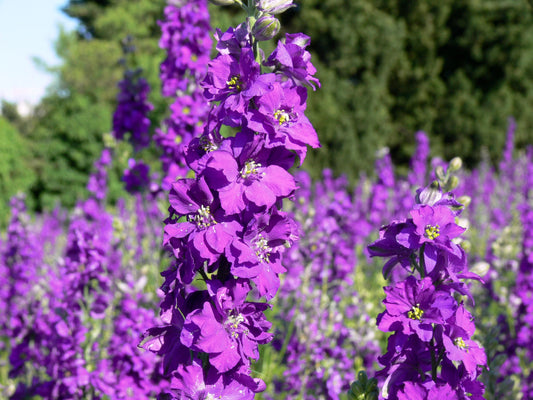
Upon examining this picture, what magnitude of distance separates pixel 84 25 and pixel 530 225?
81.3 ft

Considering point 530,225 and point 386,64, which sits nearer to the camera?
point 530,225

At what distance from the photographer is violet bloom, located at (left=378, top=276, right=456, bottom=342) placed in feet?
4.71

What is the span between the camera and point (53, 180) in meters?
16.1

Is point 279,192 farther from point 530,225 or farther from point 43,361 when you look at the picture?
point 530,225

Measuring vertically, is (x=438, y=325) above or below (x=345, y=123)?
above

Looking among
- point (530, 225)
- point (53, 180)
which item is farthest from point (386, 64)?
point (530, 225)

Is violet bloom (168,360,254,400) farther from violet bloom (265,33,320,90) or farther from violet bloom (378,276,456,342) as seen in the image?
violet bloom (265,33,320,90)

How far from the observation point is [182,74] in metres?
4.17

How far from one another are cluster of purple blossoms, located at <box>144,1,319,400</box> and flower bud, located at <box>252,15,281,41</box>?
0.03 meters

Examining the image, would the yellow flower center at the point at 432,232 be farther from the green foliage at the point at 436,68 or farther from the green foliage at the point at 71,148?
the green foliage at the point at 71,148

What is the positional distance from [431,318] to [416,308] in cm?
5

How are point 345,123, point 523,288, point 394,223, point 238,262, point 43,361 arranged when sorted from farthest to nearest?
point 345,123, point 523,288, point 43,361, point 394,223, point 238,262

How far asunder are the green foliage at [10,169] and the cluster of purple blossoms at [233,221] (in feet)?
40.3

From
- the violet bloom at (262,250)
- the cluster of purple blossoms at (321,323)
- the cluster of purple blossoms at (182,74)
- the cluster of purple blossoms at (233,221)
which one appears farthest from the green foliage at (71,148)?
the violet bloom at (262,250)
